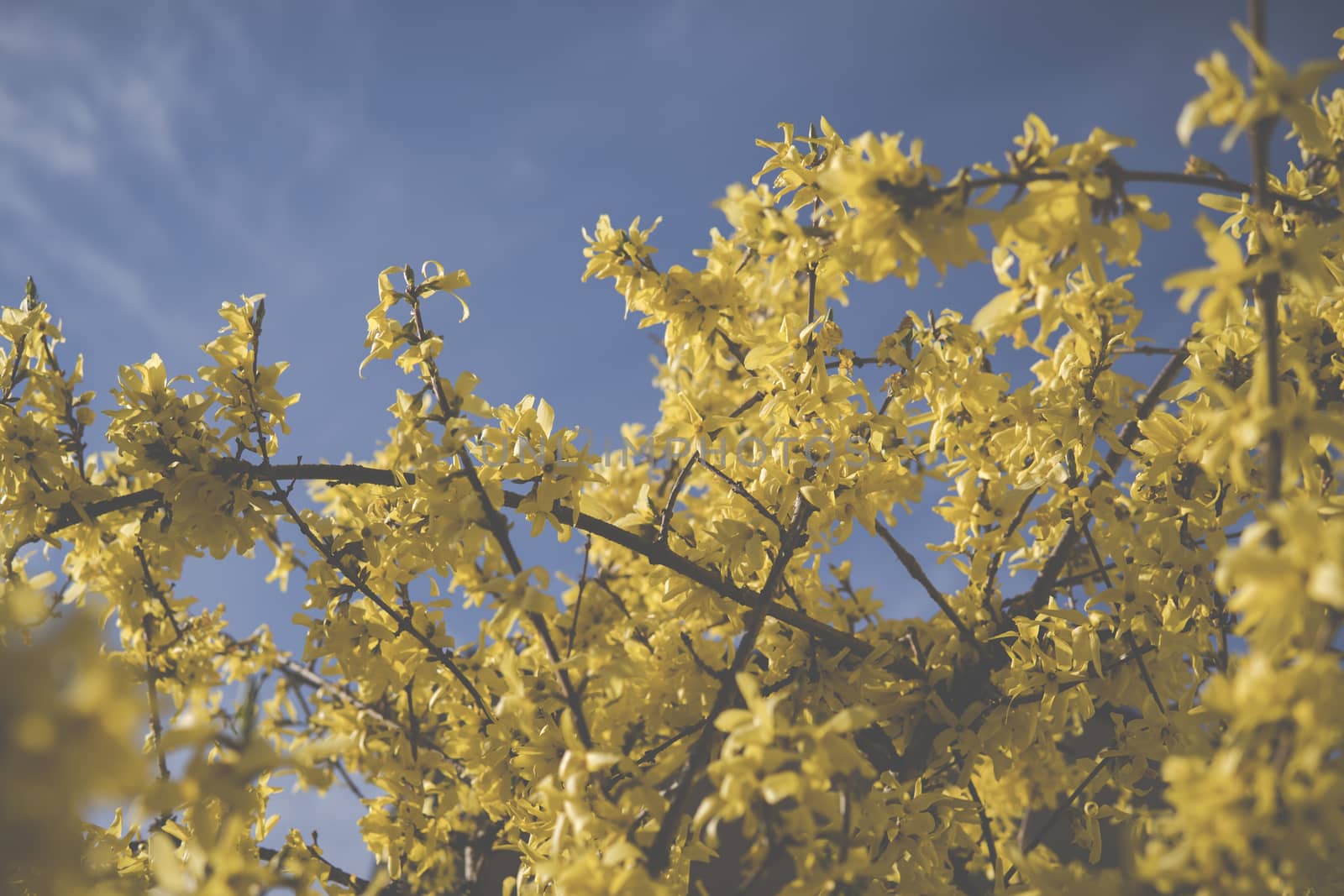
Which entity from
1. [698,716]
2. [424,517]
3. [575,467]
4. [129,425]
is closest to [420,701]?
[698,716]

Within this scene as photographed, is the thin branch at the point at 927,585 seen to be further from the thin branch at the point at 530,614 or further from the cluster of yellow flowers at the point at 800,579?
the thin branch at the point at 530,614

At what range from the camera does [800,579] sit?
279cm

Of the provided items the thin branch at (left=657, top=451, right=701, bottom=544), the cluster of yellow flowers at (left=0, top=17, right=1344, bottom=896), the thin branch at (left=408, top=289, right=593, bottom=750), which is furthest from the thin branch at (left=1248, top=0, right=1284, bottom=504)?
the thin branch at (left=657, top=451, right=701, bottom=544)

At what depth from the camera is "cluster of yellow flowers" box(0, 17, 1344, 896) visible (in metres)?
Result: 1.01

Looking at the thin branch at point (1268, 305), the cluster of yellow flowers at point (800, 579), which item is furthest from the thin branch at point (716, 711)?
the thin branch at point (1268, 305)

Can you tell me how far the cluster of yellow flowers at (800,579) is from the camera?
1.01m

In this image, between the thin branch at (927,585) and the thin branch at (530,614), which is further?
the thin branch at (927,585)

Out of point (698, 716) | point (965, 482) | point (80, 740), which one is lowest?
point (80, 740)

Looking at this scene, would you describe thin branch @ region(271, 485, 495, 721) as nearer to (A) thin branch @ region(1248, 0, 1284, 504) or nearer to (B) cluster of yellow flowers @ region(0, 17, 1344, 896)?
(B) cluster of yellow flowers @ region(0, 17, 1344, 896)

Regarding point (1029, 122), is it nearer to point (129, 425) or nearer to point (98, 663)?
point (98, 663)

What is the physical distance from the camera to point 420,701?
3.03 meters

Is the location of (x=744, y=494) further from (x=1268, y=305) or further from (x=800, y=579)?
(x=1268, y=305)

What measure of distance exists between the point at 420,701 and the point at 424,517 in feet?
4.17

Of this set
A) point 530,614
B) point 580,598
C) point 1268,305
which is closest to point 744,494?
point 580,598
